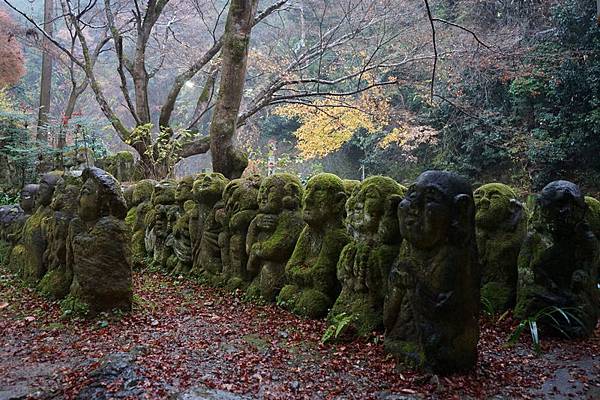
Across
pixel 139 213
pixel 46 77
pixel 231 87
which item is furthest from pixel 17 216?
pixel 46 77

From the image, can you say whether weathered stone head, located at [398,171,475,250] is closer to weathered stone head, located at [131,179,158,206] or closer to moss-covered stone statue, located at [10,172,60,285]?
moss-covered stone statue, located at [10,172,60,285]

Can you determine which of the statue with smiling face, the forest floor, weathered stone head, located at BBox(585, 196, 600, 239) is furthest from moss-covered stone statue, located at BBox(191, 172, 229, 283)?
weathered stone head, located at BBox(585, 196, 600, 239)

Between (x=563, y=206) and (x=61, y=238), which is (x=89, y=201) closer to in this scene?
(x=61, y=238)

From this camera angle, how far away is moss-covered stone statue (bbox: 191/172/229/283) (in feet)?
24.6

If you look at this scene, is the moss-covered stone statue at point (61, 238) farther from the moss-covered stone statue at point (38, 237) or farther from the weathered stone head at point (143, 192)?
the weathered stone head at point (143, 192)

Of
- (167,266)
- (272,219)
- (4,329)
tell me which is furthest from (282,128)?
(4,329)

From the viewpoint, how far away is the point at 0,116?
15.2 metres

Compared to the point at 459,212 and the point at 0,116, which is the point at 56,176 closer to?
the point at 459,212

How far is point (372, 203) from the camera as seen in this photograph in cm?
495

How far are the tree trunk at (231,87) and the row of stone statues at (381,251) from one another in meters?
3.03

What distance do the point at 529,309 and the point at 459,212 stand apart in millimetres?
1957

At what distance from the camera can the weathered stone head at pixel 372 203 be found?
4922 millimetres

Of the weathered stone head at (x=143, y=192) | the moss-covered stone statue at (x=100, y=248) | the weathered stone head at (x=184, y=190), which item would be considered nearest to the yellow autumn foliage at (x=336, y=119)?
the weathered stone head at (x=143, y=192)

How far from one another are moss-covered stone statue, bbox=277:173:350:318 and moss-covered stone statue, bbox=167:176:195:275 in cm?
275
